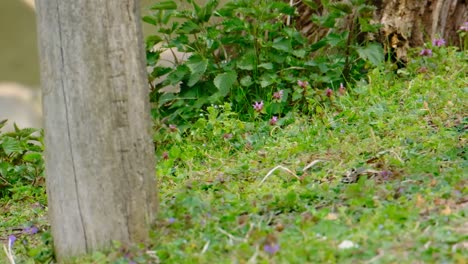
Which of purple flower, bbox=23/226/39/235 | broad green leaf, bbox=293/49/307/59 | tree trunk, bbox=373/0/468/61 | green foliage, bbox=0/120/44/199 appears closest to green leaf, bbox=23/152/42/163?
green foliage, bbox=0/120/44/199

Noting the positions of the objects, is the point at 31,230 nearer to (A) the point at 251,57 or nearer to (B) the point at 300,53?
(A) the point at 251,57

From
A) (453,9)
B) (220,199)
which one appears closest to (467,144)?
(220,199)

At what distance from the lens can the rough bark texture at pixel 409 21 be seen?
6809 mm

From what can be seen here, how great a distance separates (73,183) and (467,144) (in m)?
2.24

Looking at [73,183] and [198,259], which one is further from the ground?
[73,183]

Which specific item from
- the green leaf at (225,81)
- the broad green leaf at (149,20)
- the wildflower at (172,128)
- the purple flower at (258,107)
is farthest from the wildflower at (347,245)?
the broad green leaf at (149,20)

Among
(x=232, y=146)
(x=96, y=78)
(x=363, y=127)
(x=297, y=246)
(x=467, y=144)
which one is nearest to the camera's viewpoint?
(x=297, y=246)

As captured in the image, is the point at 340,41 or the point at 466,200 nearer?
Result: the point at 466,200

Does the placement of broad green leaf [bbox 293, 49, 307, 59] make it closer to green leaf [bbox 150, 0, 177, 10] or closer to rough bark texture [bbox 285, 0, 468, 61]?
rough bark texture [bbox 285, 0, 468, 61]

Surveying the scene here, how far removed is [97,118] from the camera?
11.5ft

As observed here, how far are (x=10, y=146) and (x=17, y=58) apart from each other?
2.14 m

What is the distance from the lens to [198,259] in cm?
321

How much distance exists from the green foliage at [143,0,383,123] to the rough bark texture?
29 centimetres

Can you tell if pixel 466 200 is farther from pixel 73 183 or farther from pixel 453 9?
pixel 453 9
